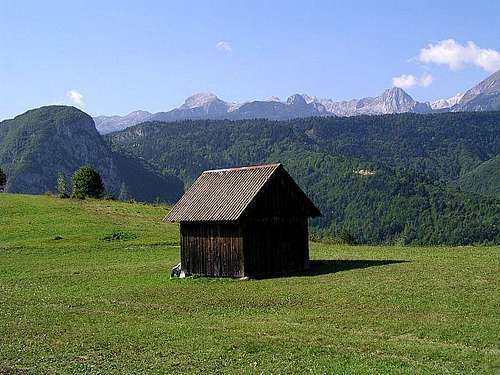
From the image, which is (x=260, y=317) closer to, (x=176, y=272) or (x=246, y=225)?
(x=246, y=225)

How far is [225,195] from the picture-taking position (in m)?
41.5

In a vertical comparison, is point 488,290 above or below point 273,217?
below

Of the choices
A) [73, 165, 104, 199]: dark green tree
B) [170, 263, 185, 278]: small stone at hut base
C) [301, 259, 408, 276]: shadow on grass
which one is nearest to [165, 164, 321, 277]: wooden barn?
[170, 263, 185, 278]: small stone at hut base

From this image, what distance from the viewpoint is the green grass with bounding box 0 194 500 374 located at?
18156 millimetres

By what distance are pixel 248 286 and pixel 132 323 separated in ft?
36.8

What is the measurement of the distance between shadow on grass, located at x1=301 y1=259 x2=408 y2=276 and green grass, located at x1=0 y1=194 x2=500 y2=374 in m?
0.11

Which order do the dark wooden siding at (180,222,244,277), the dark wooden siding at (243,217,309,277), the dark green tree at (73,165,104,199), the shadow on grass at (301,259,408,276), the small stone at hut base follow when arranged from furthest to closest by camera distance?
the dark green tree at (73,165,104,199), the small stone at hut base, the shadow on grass at (301,259,408,276), the dark wooden siding at (243,217,309,277), the dark wooden siding at (180,222,244,277)

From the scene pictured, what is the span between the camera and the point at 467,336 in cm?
1998

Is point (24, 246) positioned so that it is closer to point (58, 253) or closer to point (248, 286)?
point (58, 253)

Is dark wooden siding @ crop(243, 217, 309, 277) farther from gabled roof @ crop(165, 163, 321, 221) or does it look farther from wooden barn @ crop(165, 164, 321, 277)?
gabled roof @ crop(165, 163, 321, 221)

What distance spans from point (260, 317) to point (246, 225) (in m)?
14.3

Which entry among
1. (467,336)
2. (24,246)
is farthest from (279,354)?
(24,246)

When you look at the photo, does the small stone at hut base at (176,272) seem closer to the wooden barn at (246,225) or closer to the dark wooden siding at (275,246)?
the wooden barn at (246,225)

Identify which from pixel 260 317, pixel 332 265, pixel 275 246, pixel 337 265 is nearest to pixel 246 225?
pixel 275 246
